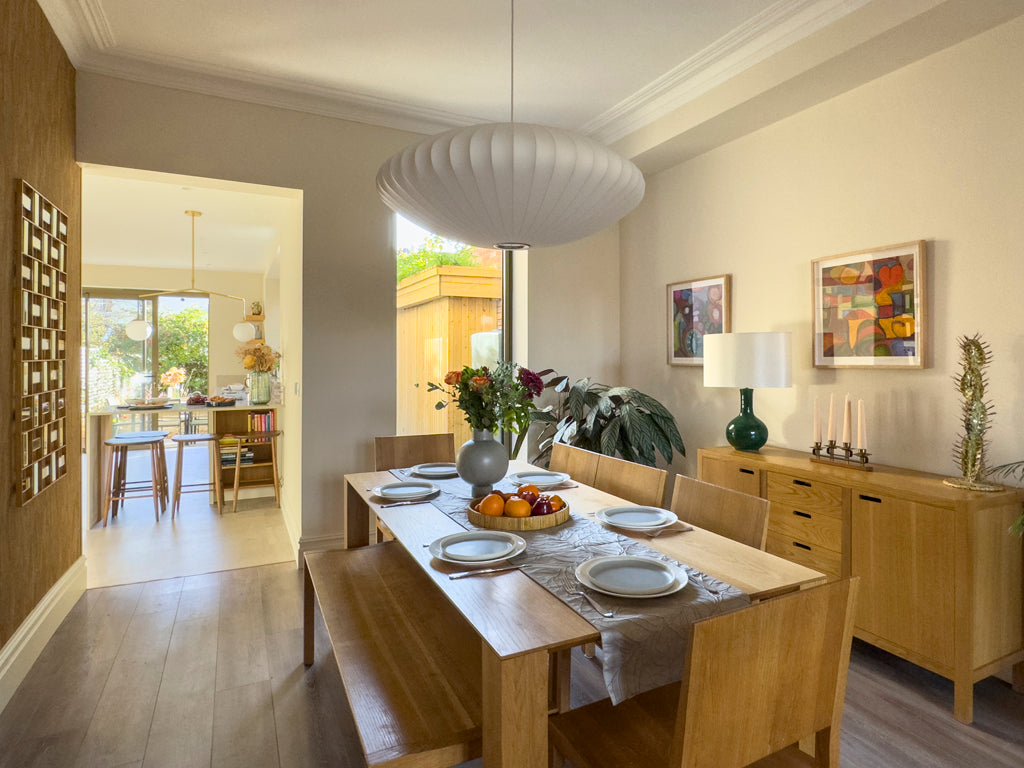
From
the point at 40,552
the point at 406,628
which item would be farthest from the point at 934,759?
the point at 40,552

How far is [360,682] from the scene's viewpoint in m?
1.46

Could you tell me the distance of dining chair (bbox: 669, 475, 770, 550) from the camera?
6.06ft

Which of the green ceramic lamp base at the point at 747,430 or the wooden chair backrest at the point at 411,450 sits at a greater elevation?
the green ceramic lamp base at the point at 747,430

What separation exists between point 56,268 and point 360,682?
8.02 ft

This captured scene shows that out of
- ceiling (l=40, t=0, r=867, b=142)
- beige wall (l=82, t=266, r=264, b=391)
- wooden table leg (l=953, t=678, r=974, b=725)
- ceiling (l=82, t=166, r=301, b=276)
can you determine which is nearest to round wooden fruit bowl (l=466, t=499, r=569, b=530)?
wooden table leg (l=953, t=678, r=974, b=725)

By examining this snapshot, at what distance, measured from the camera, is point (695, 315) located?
12.4 feet

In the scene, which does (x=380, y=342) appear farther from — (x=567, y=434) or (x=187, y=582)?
(x=187, y=582)

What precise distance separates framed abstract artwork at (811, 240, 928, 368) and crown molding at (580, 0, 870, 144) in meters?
1.02

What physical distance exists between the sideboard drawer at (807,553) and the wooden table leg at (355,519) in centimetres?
188

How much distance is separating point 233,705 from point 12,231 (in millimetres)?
1908

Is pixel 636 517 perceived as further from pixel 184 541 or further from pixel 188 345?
pixel 188 345

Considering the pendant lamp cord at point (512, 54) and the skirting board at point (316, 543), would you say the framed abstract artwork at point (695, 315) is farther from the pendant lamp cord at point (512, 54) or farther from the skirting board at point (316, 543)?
the skirting board at point (316, 543)

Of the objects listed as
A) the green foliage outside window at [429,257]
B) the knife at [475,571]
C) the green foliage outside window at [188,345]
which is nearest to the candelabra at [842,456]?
the knife at [475,571]

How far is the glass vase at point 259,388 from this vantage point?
17.0 ft
